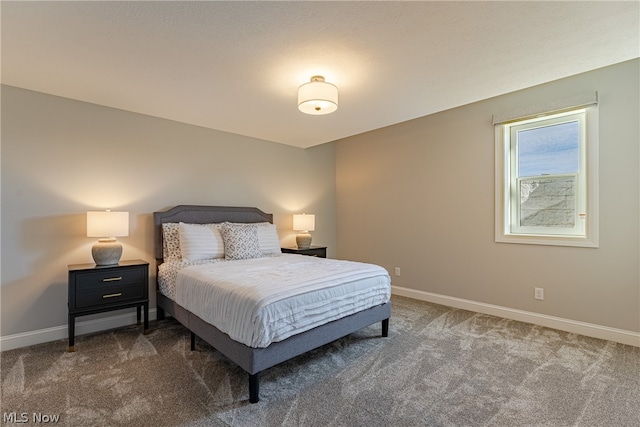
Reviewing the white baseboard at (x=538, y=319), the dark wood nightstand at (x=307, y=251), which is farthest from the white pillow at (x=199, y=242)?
the white baseboard at (x=538, y=319)

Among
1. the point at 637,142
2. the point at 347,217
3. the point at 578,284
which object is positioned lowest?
the point at 578,284

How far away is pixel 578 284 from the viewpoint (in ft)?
9.73

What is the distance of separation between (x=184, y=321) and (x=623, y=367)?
3609 mm

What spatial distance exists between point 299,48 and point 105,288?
2704mm

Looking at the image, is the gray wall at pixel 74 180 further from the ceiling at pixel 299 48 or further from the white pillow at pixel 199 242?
the white pillow at pixel 199 242

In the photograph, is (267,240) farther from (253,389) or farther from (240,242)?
(253,389)

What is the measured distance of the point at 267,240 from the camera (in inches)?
151

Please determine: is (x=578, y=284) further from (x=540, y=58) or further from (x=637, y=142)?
(x=540, y=58)

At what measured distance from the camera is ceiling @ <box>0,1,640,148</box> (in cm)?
173

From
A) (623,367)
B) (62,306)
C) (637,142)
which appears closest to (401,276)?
(623,367)

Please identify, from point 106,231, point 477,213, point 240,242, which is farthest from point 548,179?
point 106,231

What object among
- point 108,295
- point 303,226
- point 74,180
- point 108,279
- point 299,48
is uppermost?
point 299,48

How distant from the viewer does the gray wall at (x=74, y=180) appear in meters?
2.70

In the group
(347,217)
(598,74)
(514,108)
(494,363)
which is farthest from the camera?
(347,217)
